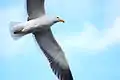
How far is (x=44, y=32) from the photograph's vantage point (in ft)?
23.7

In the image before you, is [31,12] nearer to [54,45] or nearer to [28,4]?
[28,4]

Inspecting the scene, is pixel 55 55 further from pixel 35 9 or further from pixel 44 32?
pixel 35 9

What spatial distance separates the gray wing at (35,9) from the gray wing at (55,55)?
0.36m

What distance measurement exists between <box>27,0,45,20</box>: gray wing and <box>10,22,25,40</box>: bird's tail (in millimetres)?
297

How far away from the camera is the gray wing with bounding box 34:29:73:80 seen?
729 centimetres

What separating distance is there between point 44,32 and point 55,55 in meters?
0.44

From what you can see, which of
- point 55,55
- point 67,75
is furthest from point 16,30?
point 67,75

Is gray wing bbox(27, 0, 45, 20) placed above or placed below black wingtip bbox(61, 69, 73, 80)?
above

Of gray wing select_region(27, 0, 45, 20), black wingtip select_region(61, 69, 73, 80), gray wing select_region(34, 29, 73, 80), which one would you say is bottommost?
black wingtip select_region(61, 69, 73, 80)

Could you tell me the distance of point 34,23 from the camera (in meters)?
6.70

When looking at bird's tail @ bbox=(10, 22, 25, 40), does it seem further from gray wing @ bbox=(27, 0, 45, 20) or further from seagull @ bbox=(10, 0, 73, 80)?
gray wing @ bbox=(27, 0, 45, 20)

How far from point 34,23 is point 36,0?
452mm

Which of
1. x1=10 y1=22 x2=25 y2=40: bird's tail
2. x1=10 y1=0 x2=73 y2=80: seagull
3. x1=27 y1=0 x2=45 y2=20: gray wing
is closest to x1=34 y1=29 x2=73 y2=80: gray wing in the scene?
x1=10 y1=0 x2=73 y2=80: seagull

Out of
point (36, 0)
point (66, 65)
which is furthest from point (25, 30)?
point (66, 65)
